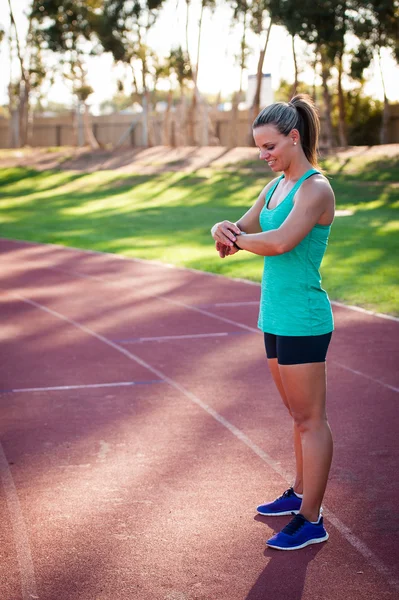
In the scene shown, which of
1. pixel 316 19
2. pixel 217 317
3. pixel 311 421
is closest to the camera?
pixel 311 421

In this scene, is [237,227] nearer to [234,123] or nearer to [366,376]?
[366,376]

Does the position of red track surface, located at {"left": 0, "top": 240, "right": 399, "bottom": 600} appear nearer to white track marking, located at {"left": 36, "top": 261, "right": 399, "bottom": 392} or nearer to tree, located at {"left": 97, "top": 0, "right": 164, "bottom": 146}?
white track marking, located at {"left": 36, "top": 261, "right": 399, "bottom": 392}

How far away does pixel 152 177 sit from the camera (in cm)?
3594

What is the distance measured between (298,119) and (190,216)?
2139 centimetres

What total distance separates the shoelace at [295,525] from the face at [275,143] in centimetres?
185

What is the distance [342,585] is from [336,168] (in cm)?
3121

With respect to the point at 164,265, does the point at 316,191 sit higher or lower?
higher

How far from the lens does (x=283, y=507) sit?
184 inches

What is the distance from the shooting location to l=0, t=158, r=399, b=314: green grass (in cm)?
1478

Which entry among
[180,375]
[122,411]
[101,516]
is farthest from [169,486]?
[180,375]

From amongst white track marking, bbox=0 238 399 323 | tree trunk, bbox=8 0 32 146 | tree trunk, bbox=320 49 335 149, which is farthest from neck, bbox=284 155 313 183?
tree trunk, bbox=8 0 32 146

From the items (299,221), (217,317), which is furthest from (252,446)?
(217,317)

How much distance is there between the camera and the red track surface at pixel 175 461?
3973 millimetres

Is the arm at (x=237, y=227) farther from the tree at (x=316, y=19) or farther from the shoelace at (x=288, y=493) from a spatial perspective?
the tree at (x=316, y=19)
